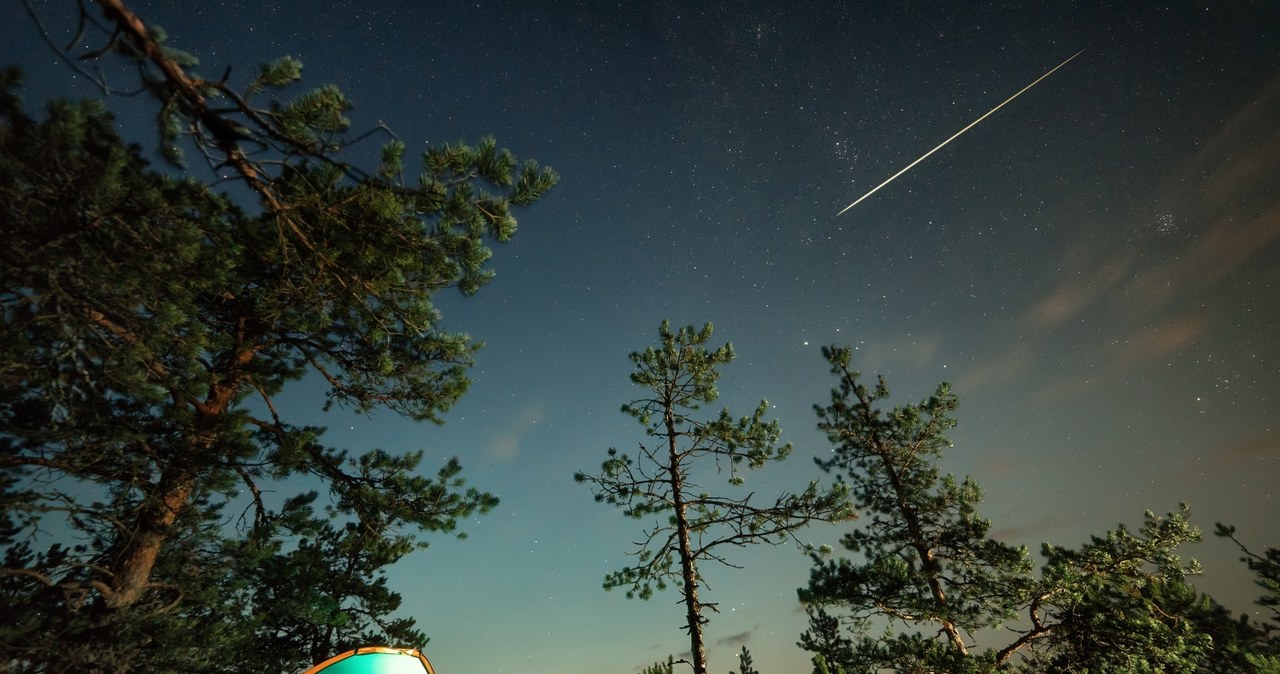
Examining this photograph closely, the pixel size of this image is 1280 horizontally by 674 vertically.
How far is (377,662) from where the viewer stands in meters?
2.71

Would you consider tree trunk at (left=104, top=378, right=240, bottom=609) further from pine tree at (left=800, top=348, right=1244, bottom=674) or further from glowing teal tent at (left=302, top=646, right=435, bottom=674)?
pine tree at (left=800, top=348, right=1244, bottom=674)

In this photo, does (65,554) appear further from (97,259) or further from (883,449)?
(883,449)

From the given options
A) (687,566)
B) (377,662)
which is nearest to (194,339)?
(377,662)

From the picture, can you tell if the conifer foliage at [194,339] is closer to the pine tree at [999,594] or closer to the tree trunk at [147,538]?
the tree trunk at [147,538]

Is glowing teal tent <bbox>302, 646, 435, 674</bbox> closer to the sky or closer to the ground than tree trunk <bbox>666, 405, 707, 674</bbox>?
closer to the ground

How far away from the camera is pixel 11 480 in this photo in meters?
5.86

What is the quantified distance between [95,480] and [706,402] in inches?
469

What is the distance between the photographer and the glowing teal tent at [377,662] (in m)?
2.66

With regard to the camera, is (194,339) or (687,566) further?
(687,566)

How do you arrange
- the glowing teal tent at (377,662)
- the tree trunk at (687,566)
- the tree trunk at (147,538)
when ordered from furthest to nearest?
the tree trunk at (687,566) < the tree trunk at (147,538) < the glowing teal tent at (377,662)

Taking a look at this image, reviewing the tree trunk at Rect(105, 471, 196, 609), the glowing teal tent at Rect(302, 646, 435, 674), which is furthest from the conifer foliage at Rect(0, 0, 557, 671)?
the glowing teal tent at Rect(302, 646, 435, 674)

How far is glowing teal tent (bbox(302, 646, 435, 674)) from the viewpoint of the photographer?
2.66 meters

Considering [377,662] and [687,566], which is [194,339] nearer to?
[377,662]

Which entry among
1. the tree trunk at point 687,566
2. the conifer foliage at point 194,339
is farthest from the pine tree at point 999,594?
the conifer foliage at point 194,339
